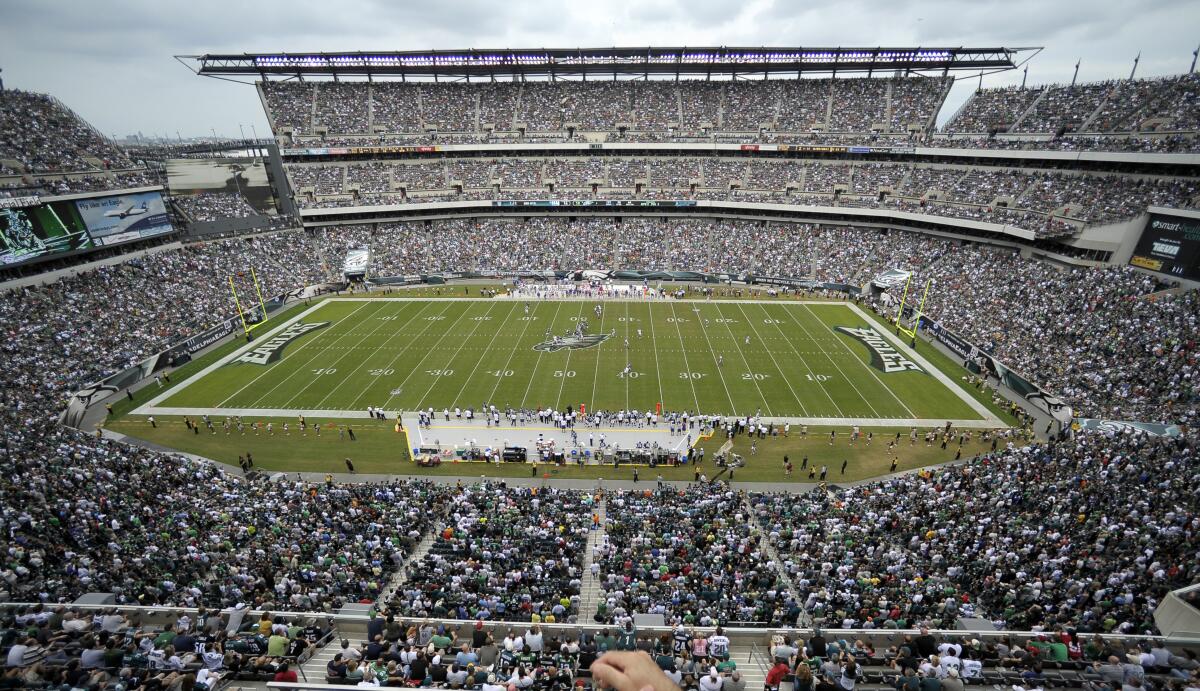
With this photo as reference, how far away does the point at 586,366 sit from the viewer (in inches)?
1405

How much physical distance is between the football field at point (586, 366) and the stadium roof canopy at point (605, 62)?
106ft

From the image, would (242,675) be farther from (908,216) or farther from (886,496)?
(908,216)

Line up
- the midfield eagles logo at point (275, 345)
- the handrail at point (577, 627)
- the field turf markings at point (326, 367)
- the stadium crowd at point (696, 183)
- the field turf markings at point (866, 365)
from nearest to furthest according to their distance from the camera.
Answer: the handrail at point (577, 627) → the field turf markings at point (866, 365) → the field turf markings at point (326, 367) → the midfield eagles logo at point (275, 345) → the stadium crowd at point (696, 183)

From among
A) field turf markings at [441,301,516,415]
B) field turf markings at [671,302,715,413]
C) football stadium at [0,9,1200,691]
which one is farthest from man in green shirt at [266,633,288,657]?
field turf markings at [671,302,715,413]

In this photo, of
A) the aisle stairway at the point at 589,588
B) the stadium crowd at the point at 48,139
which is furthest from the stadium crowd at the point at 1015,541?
the stadium crowd at the point at 48,139

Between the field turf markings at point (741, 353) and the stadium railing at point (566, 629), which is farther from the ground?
the stadium railing at point (566, 629)

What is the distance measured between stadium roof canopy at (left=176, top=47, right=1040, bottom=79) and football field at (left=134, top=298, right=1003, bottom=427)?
32189 millimetres

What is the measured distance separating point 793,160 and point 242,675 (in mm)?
64532

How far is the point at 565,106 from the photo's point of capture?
223 ft

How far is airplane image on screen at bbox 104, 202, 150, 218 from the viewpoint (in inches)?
1619

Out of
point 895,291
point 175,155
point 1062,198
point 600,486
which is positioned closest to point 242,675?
point 600,486

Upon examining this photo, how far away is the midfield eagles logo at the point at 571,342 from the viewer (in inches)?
1521

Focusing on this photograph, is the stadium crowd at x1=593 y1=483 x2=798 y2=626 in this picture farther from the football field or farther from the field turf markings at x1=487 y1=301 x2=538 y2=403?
the field turf markings at x1=487 y1=301 x2=538 y2=403

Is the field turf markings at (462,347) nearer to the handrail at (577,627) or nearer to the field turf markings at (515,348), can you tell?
the field turf markings at (515,348)
